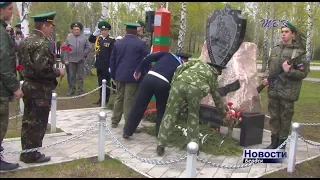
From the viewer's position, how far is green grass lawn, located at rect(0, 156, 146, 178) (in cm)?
457

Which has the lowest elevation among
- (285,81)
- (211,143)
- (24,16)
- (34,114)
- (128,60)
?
(211,143)

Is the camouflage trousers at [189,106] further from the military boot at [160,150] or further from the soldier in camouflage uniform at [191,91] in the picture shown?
the military boot at [160,150]

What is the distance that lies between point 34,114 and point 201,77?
2.29m

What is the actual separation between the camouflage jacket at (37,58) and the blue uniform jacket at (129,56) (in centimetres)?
200

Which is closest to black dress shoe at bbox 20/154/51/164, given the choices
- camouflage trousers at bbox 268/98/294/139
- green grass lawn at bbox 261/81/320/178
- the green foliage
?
the green foliage

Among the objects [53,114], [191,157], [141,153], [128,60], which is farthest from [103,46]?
[191,157]

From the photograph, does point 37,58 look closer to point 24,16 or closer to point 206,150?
point 206,150

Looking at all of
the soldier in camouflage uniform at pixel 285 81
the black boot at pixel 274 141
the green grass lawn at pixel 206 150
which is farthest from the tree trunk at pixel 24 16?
the black boot at pixel 274 141

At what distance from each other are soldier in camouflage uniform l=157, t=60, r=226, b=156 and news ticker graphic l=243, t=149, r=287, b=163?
A: 26.3 inches

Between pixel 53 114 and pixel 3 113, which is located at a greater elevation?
pixel 3 113

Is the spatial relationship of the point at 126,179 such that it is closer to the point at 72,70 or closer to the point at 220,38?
the point at 220,38

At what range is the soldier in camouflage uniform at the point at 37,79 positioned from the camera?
4605 mm

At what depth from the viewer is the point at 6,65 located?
166 inches

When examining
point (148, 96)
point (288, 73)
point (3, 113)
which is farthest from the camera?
point (148, 96)
